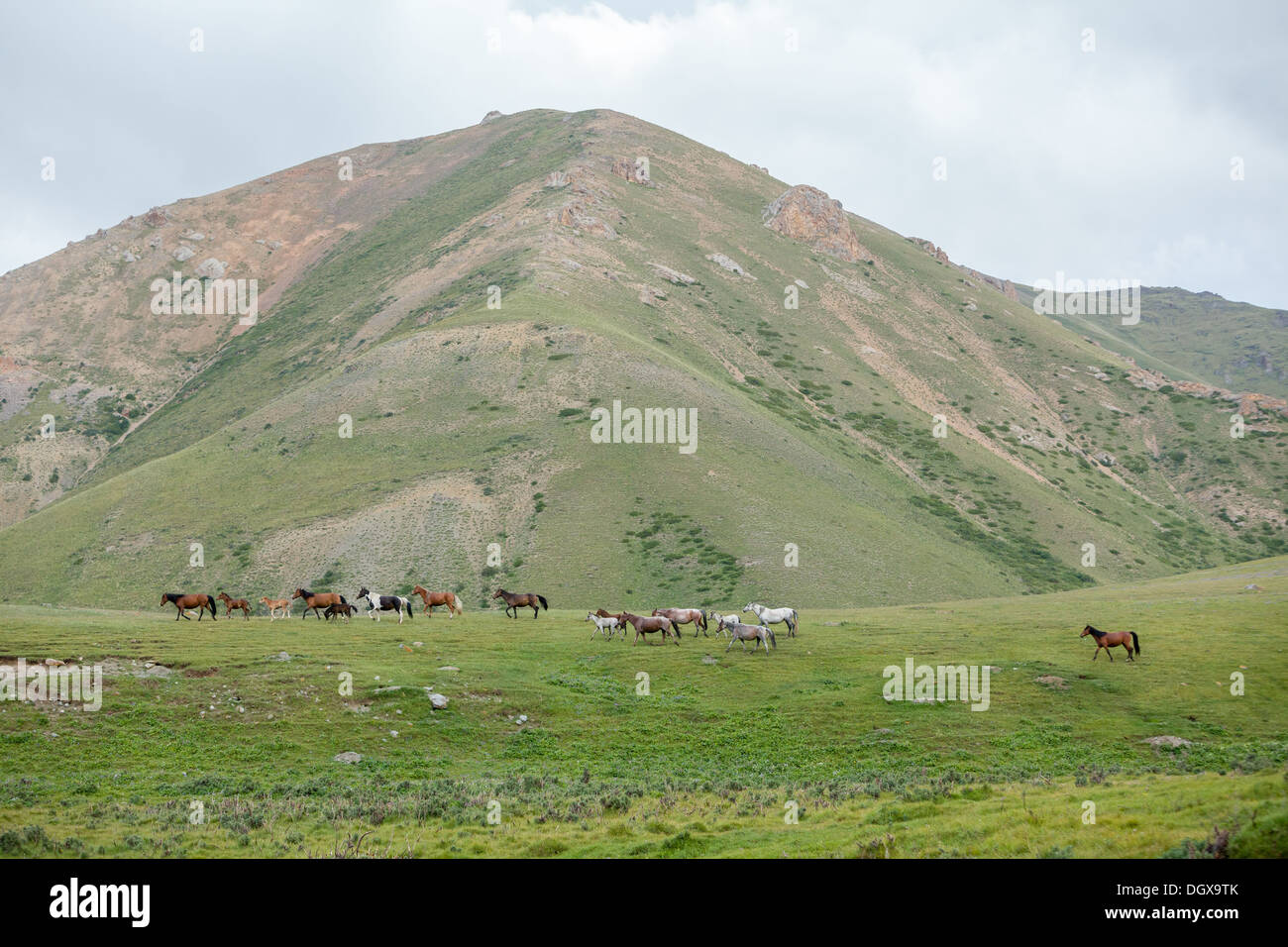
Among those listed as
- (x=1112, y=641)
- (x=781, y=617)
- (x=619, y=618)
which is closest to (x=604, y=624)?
(x=619, y=618)

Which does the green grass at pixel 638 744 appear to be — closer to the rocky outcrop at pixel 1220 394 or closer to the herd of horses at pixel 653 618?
the herd of horses at pixel 653 618

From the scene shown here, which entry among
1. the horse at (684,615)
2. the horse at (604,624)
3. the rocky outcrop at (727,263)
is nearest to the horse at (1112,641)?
the horse at (684,615)

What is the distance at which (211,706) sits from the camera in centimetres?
3038

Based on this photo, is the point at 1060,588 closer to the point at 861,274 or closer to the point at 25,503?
the point at 861,274

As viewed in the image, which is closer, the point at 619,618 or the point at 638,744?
the point at 638,744

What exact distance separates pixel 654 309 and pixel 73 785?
120 metres

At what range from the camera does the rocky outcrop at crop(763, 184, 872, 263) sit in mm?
186875

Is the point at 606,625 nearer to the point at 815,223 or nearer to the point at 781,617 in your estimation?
the point at 781,617

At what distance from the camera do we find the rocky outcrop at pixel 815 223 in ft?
613

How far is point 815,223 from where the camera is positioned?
189 m

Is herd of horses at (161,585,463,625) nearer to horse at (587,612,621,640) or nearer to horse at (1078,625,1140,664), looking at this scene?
horse at (587,612,621,640)

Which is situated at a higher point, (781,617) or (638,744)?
(781,617)

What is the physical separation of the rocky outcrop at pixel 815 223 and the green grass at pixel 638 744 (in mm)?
151077

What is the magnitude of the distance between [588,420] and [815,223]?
4438 inches
